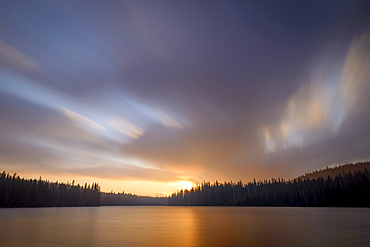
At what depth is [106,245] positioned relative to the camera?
20.8m

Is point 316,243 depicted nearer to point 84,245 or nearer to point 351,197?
point 84,245

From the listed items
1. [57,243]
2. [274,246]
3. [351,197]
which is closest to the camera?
[274,246]

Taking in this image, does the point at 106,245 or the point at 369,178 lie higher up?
the point at 369,178

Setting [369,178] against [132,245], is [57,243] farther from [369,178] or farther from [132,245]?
[369,178]

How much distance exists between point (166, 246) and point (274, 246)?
33.7 feet

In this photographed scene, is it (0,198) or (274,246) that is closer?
→ (274,246)

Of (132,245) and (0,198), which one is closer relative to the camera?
(132,245)

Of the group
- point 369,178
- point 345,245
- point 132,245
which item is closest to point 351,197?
point 369,178

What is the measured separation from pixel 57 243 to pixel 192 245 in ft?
44.8

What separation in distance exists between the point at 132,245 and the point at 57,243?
773cm

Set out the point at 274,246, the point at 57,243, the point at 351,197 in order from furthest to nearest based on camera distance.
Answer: the point at 351,197, the point at 57,243, the point at 274,246

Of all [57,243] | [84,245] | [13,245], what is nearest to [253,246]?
[84,245]

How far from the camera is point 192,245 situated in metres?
21.3

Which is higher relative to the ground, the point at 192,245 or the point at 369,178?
the point at 369,178
